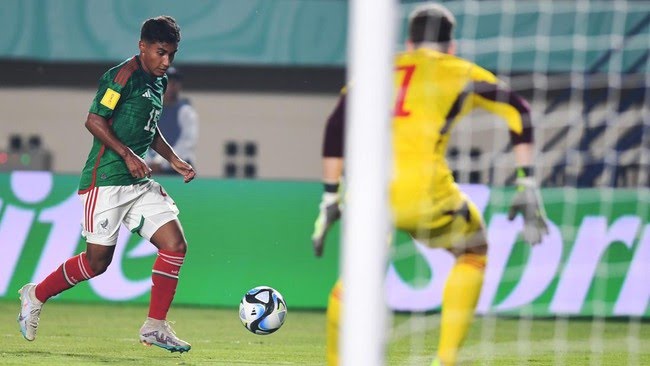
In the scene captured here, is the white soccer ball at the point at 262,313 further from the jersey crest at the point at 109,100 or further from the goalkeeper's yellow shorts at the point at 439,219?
the goalkeeper's yellow shorts at the point at 439,219

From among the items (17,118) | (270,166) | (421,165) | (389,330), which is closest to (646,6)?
(270,166)

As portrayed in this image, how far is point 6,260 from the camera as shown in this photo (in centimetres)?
1119

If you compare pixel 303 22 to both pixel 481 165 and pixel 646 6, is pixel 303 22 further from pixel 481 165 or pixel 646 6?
pixel 646 6

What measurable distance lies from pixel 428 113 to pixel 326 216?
664 millimetres

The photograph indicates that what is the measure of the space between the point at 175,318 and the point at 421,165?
15.4 feet

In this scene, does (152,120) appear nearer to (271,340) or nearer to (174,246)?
(174,246)

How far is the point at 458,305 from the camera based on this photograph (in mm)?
6266

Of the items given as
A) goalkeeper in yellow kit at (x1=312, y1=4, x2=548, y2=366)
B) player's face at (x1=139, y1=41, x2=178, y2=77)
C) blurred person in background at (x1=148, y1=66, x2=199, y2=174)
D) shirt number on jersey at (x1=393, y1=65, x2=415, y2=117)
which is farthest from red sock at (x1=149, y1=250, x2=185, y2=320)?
blurred person in background at (x1=148, y1=66, x2=199, y2=174)

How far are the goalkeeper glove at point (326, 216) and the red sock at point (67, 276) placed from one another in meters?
2.41

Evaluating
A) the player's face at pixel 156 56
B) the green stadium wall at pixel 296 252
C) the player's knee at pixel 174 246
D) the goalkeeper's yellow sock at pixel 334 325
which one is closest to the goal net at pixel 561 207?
the green stadium wall at pixel 296 252

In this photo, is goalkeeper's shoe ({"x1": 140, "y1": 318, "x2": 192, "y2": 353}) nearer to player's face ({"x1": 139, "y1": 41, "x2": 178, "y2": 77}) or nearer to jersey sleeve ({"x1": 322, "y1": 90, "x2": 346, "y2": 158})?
player's face ({"x1": 139, "y1": 41, "x2": 178, "y2": 77})

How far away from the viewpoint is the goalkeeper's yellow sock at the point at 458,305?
20.3 ft

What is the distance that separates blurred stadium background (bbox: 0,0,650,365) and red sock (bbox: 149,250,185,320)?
101 inches

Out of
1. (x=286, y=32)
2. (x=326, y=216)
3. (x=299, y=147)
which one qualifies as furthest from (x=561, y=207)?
(x=299, y=147)
